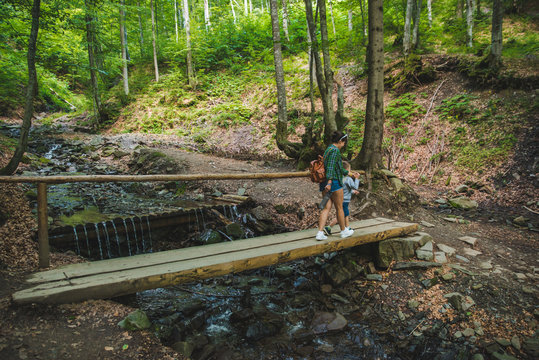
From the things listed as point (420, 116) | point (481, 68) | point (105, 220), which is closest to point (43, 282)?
point (105, 220)

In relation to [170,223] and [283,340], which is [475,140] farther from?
[170,223]

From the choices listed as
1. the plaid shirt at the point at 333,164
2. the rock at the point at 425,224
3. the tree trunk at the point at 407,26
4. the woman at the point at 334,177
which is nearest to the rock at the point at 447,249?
the rock at the point at 425,224

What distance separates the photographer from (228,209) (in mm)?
7586

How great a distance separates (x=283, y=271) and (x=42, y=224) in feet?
13.6

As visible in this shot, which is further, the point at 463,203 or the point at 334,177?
the point at 463,203

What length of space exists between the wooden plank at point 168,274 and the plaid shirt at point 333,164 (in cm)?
111

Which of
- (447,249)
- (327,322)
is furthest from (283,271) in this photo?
(447,249)

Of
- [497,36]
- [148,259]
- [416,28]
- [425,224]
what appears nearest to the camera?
[148,259]

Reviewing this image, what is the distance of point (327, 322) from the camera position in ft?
13.3

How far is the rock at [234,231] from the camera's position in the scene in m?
6.71

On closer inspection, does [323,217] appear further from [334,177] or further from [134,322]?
[134,322]

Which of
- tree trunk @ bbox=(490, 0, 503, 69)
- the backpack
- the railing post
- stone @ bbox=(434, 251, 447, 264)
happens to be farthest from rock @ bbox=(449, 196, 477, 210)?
the railing post

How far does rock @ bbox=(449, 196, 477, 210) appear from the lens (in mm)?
7594

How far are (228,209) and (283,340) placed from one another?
14.1 ft
